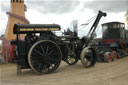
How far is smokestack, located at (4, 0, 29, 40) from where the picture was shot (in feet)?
60.6

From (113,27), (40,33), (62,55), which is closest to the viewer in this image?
(40,33)

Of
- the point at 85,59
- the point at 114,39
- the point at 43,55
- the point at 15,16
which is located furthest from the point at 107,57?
the point at 15,16

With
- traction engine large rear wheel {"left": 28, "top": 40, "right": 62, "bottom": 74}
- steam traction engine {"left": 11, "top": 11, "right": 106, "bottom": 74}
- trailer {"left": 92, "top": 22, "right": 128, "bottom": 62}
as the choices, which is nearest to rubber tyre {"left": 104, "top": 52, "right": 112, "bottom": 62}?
trailer {"left": 92, "top": 22, "right": 128, "bottom": 62}

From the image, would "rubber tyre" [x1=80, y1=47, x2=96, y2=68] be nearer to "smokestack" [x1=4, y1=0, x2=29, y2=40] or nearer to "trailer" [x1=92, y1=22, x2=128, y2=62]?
"trailer" [x1=92, y1=22, x2=128, y2=62]

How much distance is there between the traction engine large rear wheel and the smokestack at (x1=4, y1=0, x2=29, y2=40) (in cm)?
1139

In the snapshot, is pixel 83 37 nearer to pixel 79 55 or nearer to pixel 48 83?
pixel 79 55

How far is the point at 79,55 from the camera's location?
32.7 feet

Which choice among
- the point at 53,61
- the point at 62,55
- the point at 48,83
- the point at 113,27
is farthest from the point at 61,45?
the point at 113,27

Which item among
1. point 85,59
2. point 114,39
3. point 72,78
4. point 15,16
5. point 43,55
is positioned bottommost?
point 72,78

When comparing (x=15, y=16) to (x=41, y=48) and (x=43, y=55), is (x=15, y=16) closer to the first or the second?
(x=41, y=48)

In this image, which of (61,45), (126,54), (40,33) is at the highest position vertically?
(40,33)

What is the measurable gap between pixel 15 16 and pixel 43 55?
12882mm

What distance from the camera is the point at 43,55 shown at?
25.7 ft

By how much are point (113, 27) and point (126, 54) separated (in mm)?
2858
